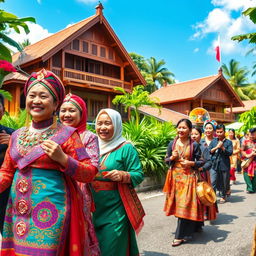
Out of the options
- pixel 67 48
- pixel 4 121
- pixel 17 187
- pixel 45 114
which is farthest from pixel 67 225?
pixel 67 48

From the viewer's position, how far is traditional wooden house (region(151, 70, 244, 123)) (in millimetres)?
26688

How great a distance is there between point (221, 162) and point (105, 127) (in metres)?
4.88

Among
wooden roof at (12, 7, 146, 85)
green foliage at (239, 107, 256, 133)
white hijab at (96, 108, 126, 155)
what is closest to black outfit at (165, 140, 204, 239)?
white hijab at (96, 108, 126, 155)

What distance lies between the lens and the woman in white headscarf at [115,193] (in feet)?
8.59

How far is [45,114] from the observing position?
187cm

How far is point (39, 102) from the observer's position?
1847mm

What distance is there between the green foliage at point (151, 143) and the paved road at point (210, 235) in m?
2.18

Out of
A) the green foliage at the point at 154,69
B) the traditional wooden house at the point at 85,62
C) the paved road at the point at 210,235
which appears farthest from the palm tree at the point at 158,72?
the paved road at the point at 210,235

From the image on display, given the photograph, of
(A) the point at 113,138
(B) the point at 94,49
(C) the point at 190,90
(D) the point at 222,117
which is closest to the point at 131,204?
(A) the point at 113,138

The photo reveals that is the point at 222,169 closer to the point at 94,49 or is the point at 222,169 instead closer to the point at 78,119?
the point at 78,119

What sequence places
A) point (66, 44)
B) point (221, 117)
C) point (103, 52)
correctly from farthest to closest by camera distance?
point (221, 117)
point (103, 52)
point (66, 44)

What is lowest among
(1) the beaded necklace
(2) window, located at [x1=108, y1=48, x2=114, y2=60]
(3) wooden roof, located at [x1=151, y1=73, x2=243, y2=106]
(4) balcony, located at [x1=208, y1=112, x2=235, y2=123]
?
(1) the beaded necklace

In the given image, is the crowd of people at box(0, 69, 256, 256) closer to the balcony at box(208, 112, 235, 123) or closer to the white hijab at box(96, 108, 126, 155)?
the white hijab at box(96, 108, 126, 155)

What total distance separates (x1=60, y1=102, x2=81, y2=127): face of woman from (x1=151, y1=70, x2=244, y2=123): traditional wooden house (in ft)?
77.3
